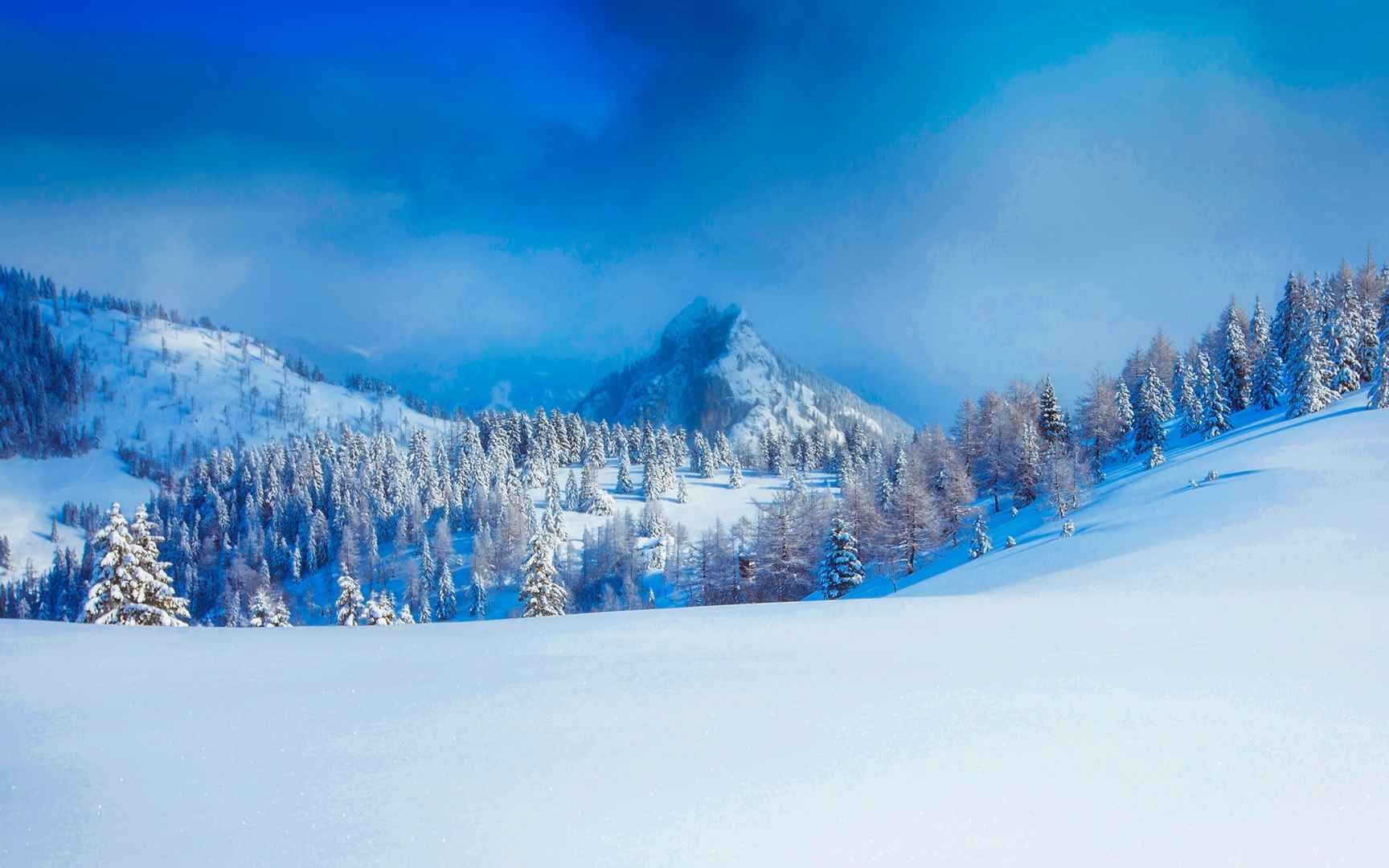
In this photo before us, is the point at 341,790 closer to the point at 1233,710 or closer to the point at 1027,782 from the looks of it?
the point at 1027,782

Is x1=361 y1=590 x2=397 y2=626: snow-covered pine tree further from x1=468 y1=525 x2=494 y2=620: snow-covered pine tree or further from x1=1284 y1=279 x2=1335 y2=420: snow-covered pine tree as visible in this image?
x1=1284 y1=279 x2=1335 y2=420: snow-covered pine tree

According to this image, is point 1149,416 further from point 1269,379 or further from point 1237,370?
point 1237,370

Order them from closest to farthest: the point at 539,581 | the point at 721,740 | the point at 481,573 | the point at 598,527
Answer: the point at 721,740, the point at 539,581, the point at 481,573, the point at 598,527

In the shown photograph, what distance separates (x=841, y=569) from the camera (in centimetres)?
4259

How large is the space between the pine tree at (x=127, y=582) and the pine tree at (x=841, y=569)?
34.8 m

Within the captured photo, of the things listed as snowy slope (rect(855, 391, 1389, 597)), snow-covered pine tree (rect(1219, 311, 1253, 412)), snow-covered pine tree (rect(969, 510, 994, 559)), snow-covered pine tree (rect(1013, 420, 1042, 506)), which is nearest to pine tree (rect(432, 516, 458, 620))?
snowy slope (rect(855, 391, 1389, 597))

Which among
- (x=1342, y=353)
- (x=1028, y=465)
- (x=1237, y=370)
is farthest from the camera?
(x=1237, y=370)

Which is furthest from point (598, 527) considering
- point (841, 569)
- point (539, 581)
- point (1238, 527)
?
point (1238, 527)

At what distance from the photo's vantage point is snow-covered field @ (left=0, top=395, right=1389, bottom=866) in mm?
4289

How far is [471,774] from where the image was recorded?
5215mm

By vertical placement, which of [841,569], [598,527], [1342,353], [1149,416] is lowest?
[841,569]

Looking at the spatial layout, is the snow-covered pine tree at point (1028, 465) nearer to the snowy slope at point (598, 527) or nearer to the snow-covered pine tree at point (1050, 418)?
the snow-covered pine tree at point (1050, 418)

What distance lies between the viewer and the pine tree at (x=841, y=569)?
1668 inches

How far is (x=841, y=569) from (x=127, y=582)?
1459 inches
